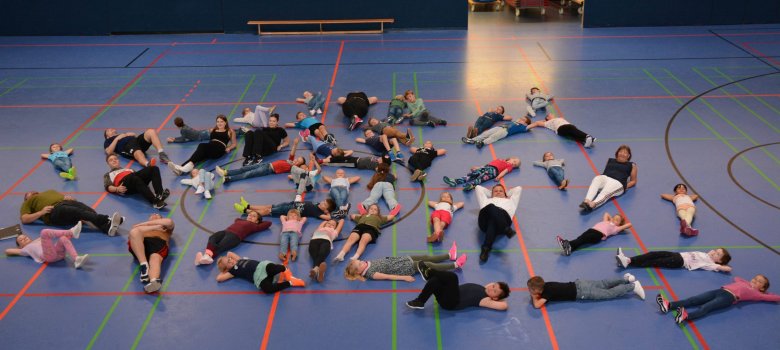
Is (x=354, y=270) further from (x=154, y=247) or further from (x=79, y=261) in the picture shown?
(x=79, y=261)

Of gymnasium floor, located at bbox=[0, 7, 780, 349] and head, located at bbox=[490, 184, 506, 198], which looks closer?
gymnasium floor, located at bbox=[0, 7, 780, 349]

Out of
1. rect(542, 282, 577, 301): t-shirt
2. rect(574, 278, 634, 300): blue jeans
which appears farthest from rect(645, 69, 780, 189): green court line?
rect(542, 282, 577, 301): t-shirt

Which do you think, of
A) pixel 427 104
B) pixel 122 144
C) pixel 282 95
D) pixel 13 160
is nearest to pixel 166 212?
pixel 122 144

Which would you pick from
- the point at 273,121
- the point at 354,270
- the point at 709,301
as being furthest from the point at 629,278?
the point at 273,121

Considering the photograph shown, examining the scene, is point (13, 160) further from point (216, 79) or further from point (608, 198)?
point (608, 198)

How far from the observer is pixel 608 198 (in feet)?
35.4

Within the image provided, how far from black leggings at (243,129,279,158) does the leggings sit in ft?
13.5

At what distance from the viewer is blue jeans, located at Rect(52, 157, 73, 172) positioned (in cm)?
1227

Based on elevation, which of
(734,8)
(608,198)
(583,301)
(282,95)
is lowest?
(583,301)

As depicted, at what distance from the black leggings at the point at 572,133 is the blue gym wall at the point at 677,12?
36.0 feet

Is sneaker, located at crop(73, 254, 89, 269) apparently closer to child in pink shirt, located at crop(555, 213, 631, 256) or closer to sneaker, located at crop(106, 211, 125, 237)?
sneaker, located at crop(106, 211, 125, 237)

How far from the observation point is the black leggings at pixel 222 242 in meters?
9.52

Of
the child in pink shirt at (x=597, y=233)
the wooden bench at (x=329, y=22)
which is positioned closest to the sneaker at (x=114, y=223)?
the child in pink shirt at (x=597, y=233)

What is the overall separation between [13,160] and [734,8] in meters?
24.2
